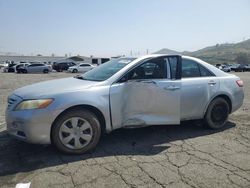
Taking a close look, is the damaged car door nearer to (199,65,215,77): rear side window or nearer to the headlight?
(199,65,215,77): rear side window

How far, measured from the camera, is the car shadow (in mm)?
3922

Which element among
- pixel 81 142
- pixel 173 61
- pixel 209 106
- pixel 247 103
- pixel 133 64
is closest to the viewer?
pixel 81 142

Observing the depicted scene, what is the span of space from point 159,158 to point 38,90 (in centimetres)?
217

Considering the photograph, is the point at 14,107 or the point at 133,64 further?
the point at 133,64

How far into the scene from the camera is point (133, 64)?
4.79 m

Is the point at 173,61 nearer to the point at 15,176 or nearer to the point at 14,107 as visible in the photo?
the point at 14,107

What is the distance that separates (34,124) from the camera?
3.95 metres

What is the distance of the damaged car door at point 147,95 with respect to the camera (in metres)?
4.54

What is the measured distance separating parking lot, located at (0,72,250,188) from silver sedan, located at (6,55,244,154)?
1.11 ft

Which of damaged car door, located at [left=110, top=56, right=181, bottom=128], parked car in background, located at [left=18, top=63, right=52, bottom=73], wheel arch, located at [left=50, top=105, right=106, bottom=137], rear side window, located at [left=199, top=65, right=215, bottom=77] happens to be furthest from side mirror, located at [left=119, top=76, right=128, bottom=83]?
parked car in background, located at [left=18, top=63, right=52, bottom=73]

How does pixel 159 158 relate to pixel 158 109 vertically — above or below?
below

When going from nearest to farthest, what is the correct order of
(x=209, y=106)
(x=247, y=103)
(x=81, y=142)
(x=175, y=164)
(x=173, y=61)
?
(x=175, y=164), (x=81, y=142), (x=173, y=61), (x=209, y=106), (x=247, y=103)

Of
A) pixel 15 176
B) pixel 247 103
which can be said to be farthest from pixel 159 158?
pixel 247 103

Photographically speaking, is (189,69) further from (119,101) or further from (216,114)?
(119,101)
